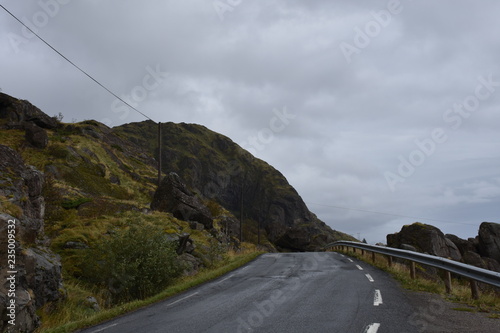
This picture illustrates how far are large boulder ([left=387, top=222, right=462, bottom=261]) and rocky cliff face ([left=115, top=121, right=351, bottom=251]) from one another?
10706cm

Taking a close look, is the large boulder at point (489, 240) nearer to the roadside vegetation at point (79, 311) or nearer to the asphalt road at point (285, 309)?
the asphalt road at point (285, 309)

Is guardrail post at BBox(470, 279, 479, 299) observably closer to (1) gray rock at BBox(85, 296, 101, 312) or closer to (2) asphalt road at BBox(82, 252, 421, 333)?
(2) asphalt road at BBox(82, 252, 421, 333)

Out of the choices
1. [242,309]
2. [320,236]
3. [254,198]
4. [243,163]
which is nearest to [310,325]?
[242,309]

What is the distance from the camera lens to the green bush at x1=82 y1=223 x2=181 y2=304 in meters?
11.2

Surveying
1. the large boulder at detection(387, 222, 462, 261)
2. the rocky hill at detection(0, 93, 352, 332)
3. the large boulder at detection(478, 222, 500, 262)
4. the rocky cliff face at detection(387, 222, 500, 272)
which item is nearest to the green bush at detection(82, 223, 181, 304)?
the rocky hill at detection(0, 93, 352, 332)

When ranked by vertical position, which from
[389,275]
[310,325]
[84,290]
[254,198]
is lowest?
[84,290]

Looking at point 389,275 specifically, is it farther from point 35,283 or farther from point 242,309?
point 35,283

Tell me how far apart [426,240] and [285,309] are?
2030cm

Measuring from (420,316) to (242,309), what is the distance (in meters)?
3.49

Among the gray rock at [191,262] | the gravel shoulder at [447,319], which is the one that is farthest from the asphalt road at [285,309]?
the gray rock at [191,262]

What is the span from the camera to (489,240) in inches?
1163

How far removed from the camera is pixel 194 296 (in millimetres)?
9766

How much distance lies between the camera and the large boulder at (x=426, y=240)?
23578 mm

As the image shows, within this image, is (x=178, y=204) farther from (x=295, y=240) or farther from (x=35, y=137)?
(x=295, y=240)
